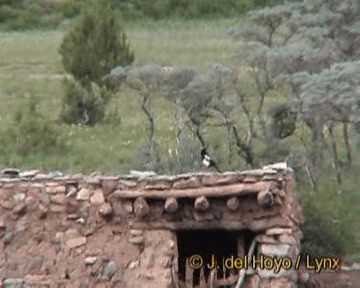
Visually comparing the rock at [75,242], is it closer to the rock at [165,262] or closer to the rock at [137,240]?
the rock at [137,240]

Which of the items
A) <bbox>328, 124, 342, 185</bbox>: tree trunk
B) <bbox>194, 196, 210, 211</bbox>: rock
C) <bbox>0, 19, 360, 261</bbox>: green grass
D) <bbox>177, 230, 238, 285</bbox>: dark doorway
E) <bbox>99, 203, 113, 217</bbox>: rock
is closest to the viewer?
<bbox>194, 196, 210, 211</bbox>: rock

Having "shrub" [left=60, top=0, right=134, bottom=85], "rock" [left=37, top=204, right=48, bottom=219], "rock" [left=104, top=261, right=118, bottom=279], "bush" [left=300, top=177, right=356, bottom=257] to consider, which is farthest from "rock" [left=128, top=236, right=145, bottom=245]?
"shrub" [left=60, top=0, right=134, bottom=85]

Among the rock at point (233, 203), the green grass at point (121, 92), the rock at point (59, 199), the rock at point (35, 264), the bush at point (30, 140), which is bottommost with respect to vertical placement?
the green grass at point (121, 92)

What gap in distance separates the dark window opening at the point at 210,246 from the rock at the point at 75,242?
34.2 inches

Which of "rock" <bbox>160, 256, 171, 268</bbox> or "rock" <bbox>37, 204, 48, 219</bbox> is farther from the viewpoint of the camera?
"rock" <bbox>37, 204, 48, 219</bbox>

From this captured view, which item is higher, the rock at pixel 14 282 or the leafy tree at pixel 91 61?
the rock at pixel 14 282

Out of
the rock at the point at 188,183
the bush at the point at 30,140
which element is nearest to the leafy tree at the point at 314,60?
the bush at the point at 30,140

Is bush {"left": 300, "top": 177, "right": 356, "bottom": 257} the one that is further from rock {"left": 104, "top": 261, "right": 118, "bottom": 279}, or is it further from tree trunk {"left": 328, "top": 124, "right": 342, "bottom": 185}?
rock {"left": 104, "top": 261, "right": 118, "bottom": 279}

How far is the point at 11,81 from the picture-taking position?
122ft

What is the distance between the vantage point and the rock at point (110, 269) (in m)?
15.2

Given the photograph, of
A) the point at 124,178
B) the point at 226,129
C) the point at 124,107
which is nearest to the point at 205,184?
the point at 124,178

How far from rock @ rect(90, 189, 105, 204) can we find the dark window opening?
2.52ft

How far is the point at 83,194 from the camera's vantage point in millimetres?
15227

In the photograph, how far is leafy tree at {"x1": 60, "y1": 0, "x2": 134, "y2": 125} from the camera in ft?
99.5
